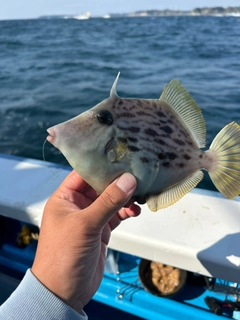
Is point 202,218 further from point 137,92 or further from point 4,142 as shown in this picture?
point 137,92

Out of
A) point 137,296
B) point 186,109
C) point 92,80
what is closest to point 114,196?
point 186,109

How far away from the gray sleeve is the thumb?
1.25 ft

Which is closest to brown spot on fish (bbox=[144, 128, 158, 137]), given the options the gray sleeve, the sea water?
the gray sleeve

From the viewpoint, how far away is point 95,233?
1324 millimetres

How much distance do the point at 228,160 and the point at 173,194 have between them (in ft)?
0.88

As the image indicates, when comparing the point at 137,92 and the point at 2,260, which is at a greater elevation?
the point at 2,260

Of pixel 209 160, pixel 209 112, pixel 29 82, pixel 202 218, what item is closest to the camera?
pixel 209 160

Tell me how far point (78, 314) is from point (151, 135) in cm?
82

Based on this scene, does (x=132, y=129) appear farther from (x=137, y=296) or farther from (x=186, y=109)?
(x=137, y=296)

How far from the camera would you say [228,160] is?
135 cm

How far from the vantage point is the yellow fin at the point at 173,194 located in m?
1.38

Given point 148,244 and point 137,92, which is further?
point 137,92

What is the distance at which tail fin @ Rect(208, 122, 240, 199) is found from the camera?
134 centimetres

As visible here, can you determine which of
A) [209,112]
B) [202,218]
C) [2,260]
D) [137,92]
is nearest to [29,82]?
[137,92]
